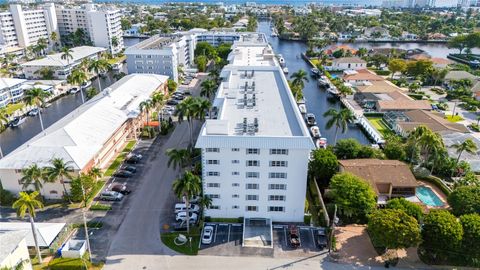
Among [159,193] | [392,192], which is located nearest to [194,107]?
[159,193]

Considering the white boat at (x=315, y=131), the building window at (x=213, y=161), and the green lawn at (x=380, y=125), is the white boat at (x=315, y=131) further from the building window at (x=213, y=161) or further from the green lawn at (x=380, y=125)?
the building window at (x=213, y=161)

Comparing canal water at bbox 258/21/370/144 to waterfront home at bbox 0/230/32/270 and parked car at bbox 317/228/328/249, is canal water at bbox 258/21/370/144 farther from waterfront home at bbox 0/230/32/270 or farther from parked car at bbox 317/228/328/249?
waterfront home at bbox 0/230/32/270

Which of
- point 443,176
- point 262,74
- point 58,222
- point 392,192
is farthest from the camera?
point 262,74

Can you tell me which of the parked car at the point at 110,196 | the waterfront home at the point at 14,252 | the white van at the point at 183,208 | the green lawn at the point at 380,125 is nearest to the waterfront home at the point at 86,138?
the parked car at the point at 110,196

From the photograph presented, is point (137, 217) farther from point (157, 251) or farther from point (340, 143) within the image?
point (340, 143)

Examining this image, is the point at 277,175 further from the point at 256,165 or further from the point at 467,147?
the point at 467,147

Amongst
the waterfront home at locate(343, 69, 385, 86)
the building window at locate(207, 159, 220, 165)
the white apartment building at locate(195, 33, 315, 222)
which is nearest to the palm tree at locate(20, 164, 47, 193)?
the white apartment building at locate(195, 33, 315, 222)
